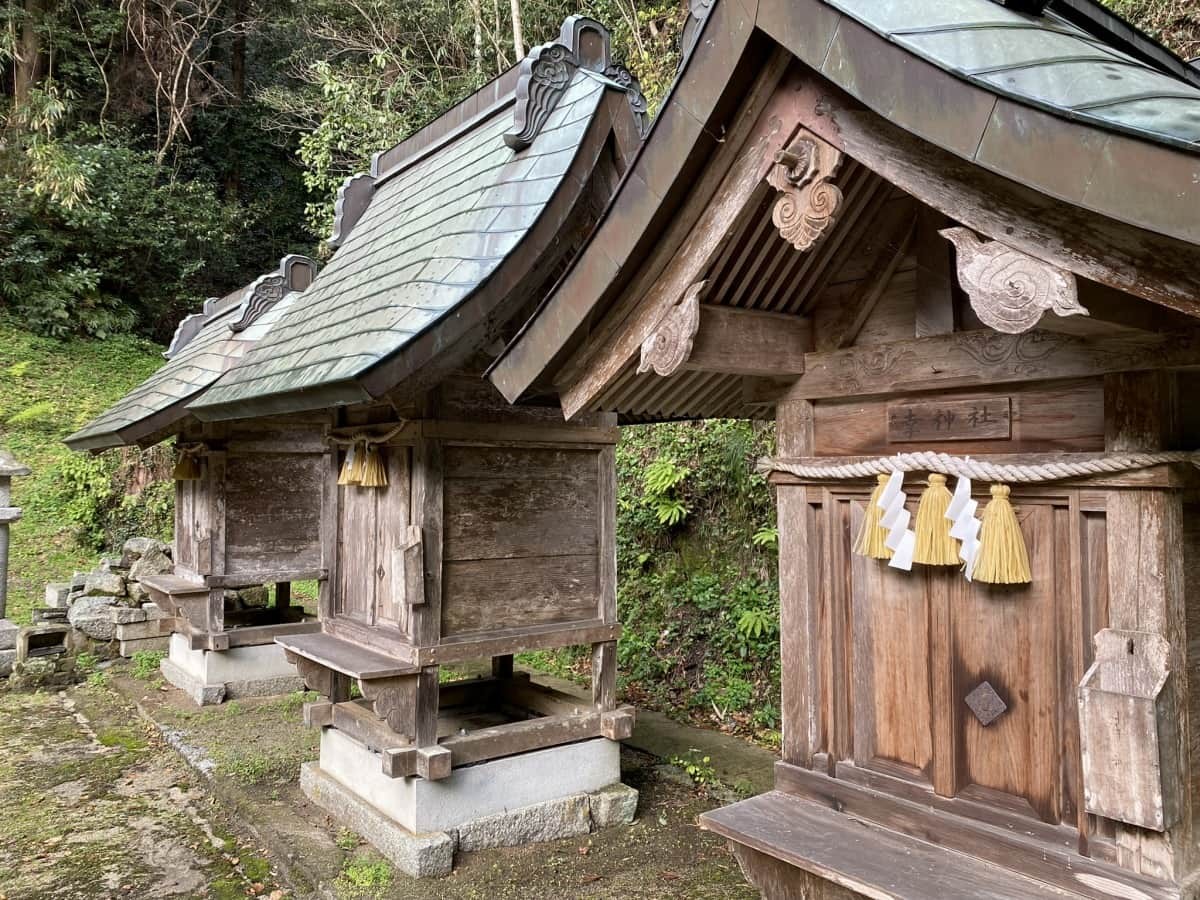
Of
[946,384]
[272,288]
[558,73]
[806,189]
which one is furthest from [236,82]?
[946,384]

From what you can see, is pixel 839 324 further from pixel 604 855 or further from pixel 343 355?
pixel 604 855

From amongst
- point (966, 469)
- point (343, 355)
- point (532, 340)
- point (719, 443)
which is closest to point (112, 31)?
point (719, 443)

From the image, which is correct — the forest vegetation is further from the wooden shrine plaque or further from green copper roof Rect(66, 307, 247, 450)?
the wooden shrine plaque

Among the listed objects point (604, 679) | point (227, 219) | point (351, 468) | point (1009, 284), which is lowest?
point (604, 679)

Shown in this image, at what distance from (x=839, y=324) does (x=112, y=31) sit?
21445 mm

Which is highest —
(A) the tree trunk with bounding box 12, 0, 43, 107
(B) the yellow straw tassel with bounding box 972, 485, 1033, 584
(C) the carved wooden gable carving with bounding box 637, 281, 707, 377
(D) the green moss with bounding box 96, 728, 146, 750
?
(A) the tree trunk with bounding box 12, 0, 43, 107

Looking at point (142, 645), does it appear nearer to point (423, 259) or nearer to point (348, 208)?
point (348, 208)

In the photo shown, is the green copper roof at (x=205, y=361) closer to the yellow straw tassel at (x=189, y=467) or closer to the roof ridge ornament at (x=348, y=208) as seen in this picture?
the yellow straw tassel at (x=189, y=467)

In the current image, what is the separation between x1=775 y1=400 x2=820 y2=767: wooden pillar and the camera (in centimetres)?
285

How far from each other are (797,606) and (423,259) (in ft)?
9.07

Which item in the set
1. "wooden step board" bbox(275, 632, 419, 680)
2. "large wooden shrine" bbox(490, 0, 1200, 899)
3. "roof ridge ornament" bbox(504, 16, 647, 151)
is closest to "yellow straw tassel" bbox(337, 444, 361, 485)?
"wooden step board" bbox(275, 632, 419, 680)

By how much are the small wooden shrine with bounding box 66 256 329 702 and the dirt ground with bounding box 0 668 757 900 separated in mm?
1050

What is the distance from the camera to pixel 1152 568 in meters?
2.05

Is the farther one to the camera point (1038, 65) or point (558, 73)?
point (558, 73)
